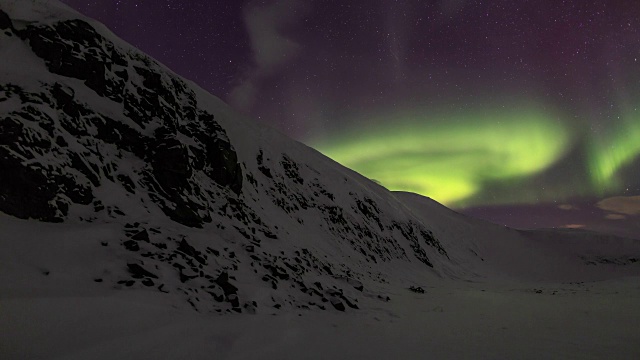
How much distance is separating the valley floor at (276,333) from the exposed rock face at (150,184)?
3.35 ft

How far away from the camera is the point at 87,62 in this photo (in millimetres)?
12883

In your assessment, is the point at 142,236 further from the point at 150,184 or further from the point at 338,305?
the point at 338,305

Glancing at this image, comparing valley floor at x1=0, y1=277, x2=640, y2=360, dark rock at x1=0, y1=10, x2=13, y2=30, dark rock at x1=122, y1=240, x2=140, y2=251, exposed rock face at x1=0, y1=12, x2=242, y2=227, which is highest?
dark rock at x1=0, y1=10, x2=13, y2=30

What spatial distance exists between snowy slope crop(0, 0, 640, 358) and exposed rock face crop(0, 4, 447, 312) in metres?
0.05

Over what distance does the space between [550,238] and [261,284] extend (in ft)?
253

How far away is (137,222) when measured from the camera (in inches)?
364

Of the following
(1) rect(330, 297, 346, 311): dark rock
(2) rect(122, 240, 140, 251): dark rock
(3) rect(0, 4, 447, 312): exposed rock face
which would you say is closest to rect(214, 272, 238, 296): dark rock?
(3) rect(0, 4, 447, 312): exposed rock face

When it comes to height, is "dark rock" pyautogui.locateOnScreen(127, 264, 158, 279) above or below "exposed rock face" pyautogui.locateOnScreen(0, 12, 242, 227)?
below

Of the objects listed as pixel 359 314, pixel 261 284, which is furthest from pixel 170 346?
pixel 359 314

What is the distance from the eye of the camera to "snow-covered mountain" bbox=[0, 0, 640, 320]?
24.2 ft

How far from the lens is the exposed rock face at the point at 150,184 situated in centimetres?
808

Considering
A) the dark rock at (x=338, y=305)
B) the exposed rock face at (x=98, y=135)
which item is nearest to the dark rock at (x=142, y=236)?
the exposed rock face at (x=98, y=135)

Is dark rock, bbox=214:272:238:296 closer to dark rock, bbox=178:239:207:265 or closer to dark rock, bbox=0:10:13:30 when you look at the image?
dark rock, bbox=178:239:207:265

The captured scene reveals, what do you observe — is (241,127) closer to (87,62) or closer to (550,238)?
(87,62)
